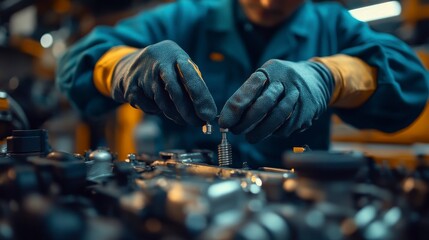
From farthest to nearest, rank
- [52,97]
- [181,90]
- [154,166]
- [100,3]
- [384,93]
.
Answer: [100,3] → [52,97] → [384,93] → [181,90] → [154,166]

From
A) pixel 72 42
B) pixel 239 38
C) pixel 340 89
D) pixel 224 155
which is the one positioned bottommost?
pixel 224 155

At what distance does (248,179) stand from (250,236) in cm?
18

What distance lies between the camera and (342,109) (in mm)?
1117

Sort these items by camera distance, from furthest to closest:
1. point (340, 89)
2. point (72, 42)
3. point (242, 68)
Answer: point (72, 42) < point (242, 68) < point (340, 89)

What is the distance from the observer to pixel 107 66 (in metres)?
0.97

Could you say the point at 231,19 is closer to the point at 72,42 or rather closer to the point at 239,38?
the point at 239,38

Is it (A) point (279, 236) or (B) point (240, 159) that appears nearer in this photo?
(A) point (279, 236)

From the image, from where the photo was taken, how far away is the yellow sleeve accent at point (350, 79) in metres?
0.89

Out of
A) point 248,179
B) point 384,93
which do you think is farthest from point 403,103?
point 248,179

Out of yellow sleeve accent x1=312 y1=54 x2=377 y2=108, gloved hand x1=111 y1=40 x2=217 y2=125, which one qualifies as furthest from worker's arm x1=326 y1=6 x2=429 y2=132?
gloved hand x1=111 y1=40 x2=217 y2=125

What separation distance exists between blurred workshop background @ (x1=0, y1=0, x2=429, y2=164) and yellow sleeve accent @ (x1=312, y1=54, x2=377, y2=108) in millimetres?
705

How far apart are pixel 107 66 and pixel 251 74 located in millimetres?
382

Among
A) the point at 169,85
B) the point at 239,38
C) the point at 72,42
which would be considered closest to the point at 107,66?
the point at 169,85

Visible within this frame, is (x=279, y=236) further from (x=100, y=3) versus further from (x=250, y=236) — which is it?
(x=100, y=3)
